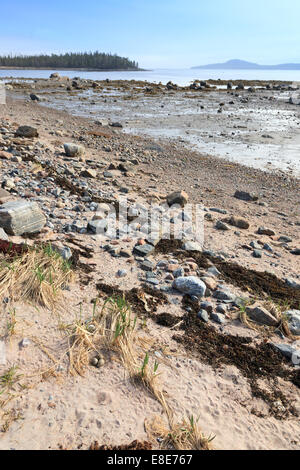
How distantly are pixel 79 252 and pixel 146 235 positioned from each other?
4.74 ft

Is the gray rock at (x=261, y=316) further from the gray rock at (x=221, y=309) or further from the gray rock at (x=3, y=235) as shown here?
the gray rock at (x=3, y=235)

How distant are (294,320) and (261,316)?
1.41 feet

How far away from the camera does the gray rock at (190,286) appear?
14.7ft

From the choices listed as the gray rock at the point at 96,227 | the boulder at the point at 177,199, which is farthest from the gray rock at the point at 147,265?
the boulder at the point at 177,199

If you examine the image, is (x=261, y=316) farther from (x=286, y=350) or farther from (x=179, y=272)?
(x=179, y=272)

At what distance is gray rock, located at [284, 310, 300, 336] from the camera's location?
4.14m

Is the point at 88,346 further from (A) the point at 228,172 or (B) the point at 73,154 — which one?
(A) the point at 228,172

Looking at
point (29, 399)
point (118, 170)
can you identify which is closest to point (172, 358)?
point (29, 399)

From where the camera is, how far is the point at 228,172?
12234mm

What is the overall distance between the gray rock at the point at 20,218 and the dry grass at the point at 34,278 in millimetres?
892

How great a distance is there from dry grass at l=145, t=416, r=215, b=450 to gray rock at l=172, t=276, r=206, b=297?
6.30 feet

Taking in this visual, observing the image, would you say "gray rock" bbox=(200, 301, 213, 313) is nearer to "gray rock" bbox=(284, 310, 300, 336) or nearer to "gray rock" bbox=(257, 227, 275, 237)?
"gray rock" bbox=(284, 310, 300, 336)

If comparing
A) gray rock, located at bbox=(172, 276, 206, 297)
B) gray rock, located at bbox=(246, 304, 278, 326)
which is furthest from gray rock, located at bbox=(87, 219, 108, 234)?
gray rock, located at bbox=(246, 304, 278, 326)

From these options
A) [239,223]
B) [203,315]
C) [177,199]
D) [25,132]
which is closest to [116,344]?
[203,315]
